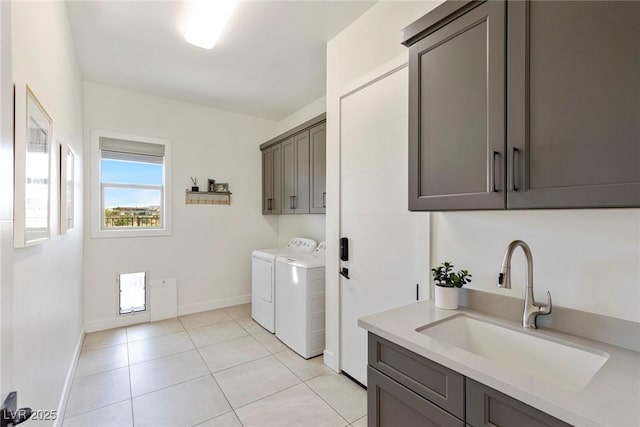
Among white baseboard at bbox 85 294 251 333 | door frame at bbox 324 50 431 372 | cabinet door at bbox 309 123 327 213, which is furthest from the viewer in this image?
white baseboard at bbox 85 294 251 333

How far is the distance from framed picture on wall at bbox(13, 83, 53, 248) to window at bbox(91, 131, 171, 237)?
221 centimetres

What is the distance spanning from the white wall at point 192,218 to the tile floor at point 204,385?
2.47 ft

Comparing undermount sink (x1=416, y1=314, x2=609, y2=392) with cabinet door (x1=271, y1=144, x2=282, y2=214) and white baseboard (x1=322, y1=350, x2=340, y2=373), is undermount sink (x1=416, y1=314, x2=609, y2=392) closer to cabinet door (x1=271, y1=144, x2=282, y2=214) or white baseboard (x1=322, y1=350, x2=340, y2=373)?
white baseboard (x1=322, y1=350, x2=340, y2=373)

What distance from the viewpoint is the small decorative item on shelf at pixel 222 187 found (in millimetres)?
4199

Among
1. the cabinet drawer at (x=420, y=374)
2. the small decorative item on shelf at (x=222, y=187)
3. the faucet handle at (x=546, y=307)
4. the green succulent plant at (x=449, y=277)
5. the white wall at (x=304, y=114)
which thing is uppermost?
the white wall at (x=304, y=114)

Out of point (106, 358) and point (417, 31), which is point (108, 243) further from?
point (417, 31)

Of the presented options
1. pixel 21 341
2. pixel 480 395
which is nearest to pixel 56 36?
pixel 21 341

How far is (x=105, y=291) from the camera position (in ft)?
11.4

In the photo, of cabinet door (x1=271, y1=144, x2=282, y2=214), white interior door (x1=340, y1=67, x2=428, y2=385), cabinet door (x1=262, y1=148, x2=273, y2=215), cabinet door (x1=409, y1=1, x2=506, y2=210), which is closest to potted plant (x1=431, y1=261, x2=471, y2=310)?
white interior door (x1=340, y1=67, x2=428, y2=385)

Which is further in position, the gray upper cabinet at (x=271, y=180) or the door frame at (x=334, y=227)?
the gray upper cabinet at (x=271, y=180)

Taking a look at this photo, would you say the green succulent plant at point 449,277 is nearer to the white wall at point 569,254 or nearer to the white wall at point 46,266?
the white wall at point 569,254

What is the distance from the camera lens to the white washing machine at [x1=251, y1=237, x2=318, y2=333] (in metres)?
3.30

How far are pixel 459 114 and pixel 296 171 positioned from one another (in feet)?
8.21

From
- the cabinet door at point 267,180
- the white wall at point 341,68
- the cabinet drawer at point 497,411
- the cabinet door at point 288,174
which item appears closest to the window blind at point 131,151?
the cabinet door at point 267,180
